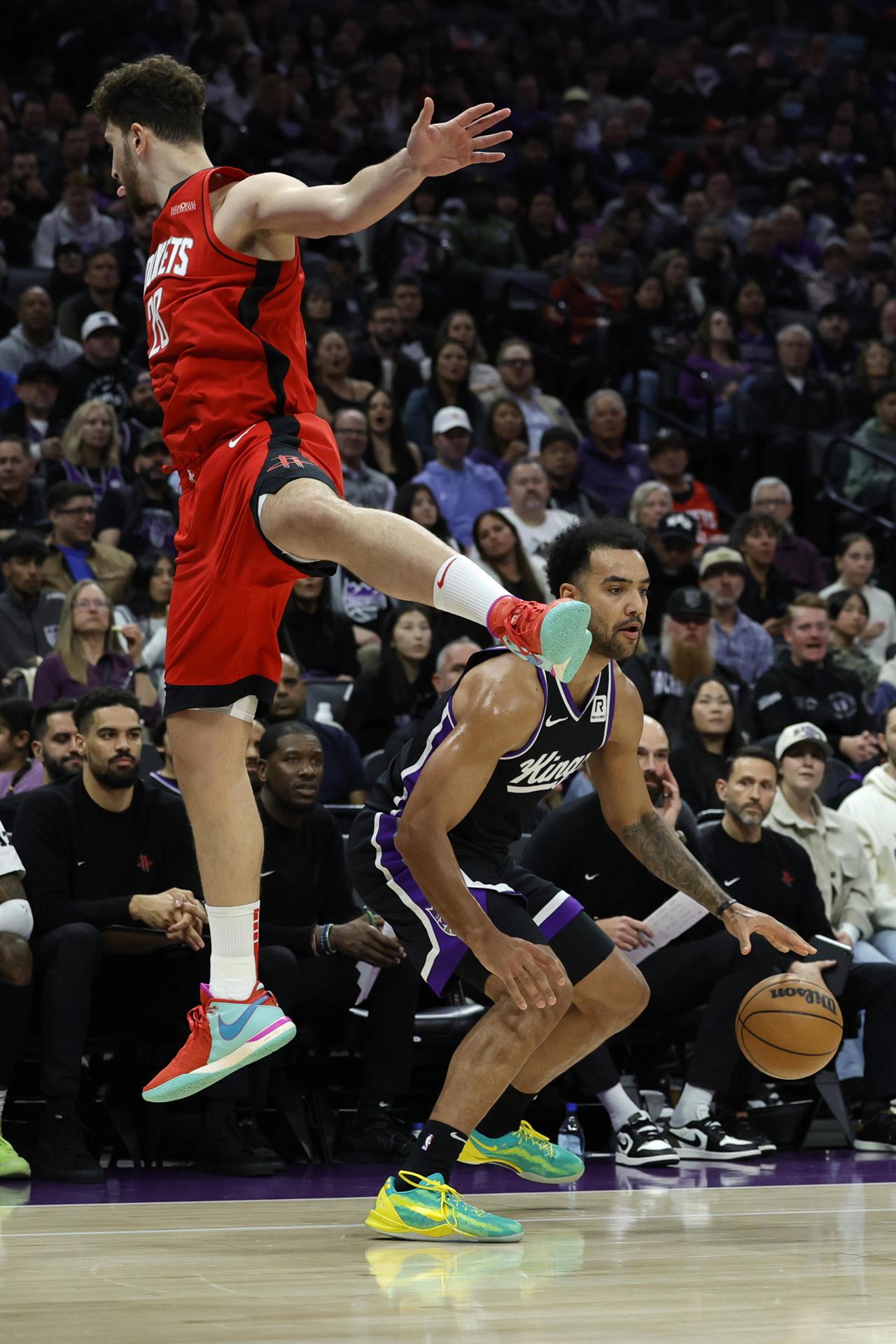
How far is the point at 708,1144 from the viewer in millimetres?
6355

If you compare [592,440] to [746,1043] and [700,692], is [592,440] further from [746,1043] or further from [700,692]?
[746,1043]

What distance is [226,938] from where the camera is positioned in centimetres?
419

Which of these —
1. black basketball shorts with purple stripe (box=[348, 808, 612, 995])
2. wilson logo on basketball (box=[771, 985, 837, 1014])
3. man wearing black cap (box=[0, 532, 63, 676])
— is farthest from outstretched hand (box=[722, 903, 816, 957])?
man wearing black cap (box=[0, 532, 63, 676])

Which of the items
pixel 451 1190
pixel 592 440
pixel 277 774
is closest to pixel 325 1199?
pixel 451 1190

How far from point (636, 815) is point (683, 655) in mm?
3879

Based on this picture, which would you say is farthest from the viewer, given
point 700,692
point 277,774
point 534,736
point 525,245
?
point 525,245

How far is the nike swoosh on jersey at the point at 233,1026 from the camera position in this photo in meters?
4.11

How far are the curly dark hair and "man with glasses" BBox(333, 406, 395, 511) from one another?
5742mm

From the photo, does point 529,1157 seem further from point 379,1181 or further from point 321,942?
point 321,942

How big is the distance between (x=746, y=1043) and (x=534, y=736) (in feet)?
5.73

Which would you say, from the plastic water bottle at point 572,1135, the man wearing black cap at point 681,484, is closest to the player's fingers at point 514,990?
the plastic water bottle at point 572,1135

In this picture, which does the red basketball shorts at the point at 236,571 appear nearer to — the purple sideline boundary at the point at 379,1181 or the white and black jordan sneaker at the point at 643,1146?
the purple sideline boundary at the point at 379,1181

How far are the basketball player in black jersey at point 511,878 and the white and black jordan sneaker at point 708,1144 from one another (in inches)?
54.5

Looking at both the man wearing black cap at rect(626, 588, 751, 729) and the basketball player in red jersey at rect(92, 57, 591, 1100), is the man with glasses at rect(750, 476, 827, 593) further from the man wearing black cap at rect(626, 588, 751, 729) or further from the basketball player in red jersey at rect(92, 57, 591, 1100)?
the basketball player in red jersey at rect(92, 57, 591, 1100)
